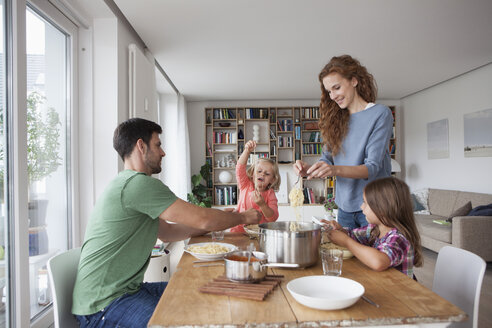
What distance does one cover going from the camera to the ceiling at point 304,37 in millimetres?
3201

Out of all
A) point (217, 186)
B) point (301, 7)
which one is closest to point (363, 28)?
point (301, 7)

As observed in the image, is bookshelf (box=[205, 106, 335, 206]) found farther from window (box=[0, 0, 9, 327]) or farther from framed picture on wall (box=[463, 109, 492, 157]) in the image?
window (box=[0, 0, 9, 327])

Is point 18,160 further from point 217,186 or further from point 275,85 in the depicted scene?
point 217,186

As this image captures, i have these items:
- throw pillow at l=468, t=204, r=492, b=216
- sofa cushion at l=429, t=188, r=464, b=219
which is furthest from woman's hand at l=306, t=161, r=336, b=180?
sofa cushion at l=429, t=188, r=464, b=219

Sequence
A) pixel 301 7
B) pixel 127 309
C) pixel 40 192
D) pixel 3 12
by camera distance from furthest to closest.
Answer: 1. pixel 301 7
2. pixel 40 192
3. pixel 3 12
4. pixel 127 309

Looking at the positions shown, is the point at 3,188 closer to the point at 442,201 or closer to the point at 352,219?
the point at 352,219

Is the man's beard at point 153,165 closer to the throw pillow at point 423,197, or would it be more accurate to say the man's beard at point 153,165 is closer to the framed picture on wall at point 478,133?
the framed picture on wall at point 478,133

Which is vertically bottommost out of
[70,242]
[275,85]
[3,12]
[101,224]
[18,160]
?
[70,242]

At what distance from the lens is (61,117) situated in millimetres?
2754

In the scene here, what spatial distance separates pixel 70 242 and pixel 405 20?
3668mm

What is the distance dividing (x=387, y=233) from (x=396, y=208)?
0.38 ft

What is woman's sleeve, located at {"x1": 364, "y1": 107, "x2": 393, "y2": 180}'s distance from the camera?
5.74 feet

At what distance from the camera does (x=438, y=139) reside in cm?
626

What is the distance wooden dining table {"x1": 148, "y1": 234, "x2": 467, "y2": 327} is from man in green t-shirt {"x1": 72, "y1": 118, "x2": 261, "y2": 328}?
335 mm
